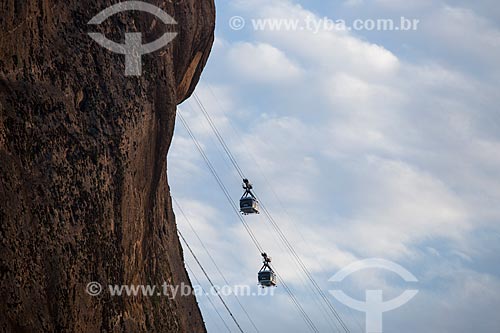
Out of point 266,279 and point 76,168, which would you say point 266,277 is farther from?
point 76,168

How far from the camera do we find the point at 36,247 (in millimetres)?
25609

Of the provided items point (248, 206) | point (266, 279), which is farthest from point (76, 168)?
point (266, 279)

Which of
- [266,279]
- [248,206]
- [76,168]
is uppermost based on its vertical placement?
[248,206]

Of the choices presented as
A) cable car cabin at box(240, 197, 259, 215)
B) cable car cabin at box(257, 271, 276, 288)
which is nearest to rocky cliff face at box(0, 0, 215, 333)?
cable car cabin at box(240, 197, 259, 215)

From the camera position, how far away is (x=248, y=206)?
55.5 metres

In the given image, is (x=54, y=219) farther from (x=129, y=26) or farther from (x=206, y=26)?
(x=206, y=26)

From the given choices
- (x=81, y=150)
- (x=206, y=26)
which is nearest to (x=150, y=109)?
(x=81, y=150)

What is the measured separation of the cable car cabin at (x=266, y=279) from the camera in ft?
197

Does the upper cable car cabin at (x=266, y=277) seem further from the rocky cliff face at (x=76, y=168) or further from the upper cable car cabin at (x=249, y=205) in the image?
the rocky cliff face at (x=76, y=168)

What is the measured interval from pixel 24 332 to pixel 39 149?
533cm

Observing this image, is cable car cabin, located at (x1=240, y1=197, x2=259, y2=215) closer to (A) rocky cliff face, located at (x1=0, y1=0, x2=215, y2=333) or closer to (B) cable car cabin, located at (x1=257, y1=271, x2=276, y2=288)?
(B) cable car cabin, located at (x1=257, y1=271, x2=276, y2=288)

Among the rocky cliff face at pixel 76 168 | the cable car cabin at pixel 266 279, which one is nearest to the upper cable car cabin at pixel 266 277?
the cable car cabin at pixel 266 279

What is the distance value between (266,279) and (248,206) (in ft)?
21.9

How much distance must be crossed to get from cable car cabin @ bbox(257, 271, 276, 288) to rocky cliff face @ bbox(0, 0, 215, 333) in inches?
1036
